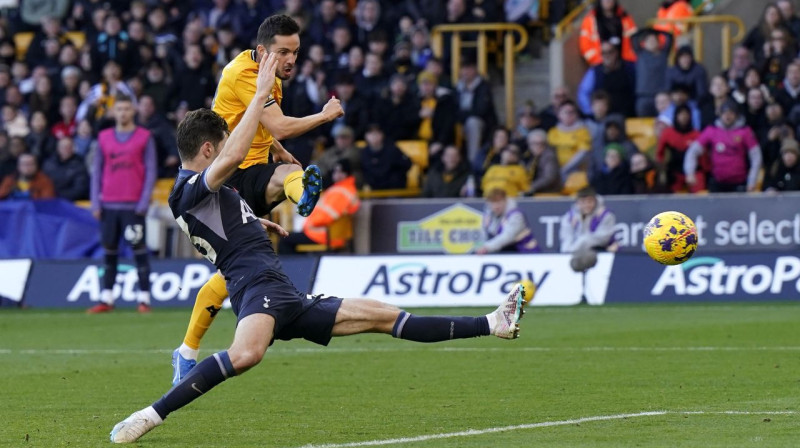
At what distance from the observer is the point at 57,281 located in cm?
1938

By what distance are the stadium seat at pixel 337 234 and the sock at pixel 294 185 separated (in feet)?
36.7

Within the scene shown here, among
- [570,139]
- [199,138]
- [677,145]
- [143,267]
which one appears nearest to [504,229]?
[570,139]

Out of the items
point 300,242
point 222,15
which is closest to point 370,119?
point 300,242

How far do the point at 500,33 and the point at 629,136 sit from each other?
138 inches

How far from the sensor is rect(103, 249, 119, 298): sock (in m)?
17.6

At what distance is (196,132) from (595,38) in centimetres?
1605

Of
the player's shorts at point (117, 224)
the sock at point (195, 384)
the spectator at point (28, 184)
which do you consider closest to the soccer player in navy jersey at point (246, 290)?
the sock at point (195, 384)

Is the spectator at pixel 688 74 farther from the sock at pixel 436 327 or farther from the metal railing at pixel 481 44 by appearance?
the sock at pixel 436 327

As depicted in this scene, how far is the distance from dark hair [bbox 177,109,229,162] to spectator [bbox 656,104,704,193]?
13631 mm

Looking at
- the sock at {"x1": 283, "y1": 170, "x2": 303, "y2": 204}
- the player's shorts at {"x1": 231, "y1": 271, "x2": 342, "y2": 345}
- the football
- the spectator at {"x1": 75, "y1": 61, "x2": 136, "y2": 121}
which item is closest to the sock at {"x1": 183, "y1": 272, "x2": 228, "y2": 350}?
the sock at {"x1": 283, "y1": 170, "x2": 303, "y2": 204}

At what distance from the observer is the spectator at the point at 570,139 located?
21344mm

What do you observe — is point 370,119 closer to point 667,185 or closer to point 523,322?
point 667,185

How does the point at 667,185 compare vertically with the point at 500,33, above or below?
below

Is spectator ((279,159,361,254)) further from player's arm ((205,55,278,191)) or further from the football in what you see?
player's arm ((205,55,278,191))
